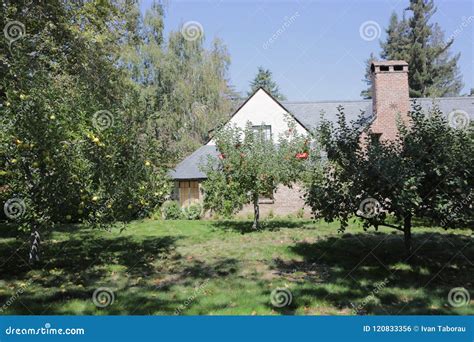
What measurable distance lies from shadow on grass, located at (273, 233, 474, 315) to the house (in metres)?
9.91

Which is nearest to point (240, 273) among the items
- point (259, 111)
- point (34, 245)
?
point (34, 245)

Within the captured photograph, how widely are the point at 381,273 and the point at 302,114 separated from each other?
66.7ft

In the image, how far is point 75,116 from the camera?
8.35 metres

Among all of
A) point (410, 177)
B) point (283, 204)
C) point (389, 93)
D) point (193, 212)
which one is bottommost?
point (193, 212)

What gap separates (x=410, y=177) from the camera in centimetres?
880

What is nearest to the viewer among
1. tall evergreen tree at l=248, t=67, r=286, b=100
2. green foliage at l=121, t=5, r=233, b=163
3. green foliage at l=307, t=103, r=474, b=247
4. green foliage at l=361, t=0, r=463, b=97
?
green foliage at l=307, t=103, r=474, b=247

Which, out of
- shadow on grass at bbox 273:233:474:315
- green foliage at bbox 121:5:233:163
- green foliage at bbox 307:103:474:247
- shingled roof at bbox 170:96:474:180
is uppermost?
green foliage at bbox 121:5:233:163

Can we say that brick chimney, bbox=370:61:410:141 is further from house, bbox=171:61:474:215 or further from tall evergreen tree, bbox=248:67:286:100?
tall evergreen tree, bbox=248:67:286:100

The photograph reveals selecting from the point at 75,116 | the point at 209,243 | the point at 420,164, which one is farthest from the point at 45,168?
the point at 420,164

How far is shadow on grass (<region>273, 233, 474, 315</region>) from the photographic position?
707cm

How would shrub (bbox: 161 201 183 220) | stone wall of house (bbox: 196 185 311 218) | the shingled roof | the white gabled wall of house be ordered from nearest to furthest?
shrub (bbox: 161 201 183 220), stone wall of house (bbox: 196 185 311 218), the white gabled wall of house, the shingled roof

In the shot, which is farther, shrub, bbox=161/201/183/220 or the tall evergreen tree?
the tall evergreen tree

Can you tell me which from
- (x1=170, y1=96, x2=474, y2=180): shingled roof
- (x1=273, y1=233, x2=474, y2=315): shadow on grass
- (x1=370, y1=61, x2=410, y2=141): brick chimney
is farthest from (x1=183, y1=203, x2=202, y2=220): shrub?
(x1=273, y1=233, x2=474, y2=315): shadow on grass

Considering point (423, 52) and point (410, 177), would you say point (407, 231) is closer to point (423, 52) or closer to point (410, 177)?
point (410, 177)
